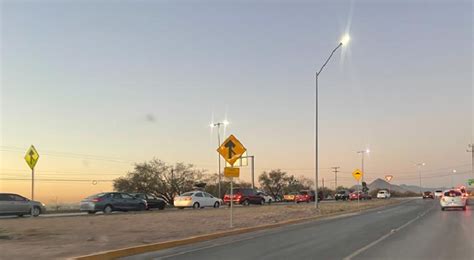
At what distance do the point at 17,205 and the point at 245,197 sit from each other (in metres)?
24.2

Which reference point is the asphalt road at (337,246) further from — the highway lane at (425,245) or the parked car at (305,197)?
the parked car at (305,197)

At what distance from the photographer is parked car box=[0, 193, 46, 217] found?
2970cm

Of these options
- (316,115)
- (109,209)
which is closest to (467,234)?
(316,115)

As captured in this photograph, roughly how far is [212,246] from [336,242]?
3.99 meters

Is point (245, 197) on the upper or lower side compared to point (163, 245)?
lower

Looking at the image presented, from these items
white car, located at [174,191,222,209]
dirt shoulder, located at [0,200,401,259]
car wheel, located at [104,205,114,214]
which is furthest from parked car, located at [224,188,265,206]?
dirt shoulder, located at [0,200,401,259]

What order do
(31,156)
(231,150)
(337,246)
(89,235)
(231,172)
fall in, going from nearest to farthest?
(337,246) → (89,235) → (231,172) → (231,150) → (31,156)

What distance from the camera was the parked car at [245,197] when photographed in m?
49.7

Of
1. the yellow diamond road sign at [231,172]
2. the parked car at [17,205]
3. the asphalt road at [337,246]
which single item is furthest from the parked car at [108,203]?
the asphalt road at [337,246]

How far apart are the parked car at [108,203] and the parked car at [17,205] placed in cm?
324

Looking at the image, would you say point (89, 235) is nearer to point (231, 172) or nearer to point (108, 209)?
point (231, 172)

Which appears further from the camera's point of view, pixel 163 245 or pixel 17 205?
pixel 17 205

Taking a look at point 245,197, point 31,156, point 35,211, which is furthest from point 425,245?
point 245,197

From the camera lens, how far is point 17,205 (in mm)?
30312
